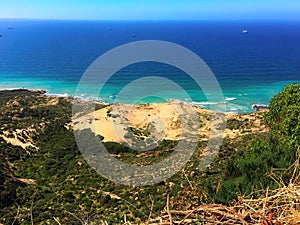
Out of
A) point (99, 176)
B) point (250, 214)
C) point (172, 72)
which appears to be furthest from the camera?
point (172, 72)

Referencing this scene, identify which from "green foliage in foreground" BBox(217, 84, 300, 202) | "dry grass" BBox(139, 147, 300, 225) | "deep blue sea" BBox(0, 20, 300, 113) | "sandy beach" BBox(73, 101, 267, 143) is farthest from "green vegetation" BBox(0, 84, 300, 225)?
"deep blue sea" BBox(0, 20, 300, 113)

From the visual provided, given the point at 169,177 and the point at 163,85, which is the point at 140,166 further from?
the point at 163,85

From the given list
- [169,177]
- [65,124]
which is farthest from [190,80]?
[169,177]

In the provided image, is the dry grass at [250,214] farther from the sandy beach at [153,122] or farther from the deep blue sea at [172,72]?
the deep blue sea at [172,72]

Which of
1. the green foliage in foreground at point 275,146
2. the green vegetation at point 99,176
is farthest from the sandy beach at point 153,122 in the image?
the green foliage in foreground at point 275,146

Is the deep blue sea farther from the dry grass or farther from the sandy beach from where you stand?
the dry grass

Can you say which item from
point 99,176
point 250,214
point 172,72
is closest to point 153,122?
point 99,176

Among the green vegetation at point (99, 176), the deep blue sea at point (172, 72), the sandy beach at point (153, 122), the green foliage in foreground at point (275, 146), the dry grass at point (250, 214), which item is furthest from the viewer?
the deep blue sea at point (172, 72)

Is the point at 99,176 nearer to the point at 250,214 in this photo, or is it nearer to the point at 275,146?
the point at 275,146
